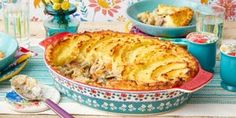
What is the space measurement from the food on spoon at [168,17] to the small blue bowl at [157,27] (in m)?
0.02

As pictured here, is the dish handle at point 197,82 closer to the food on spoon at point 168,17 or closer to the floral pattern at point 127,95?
the floral pattern at point 127,95

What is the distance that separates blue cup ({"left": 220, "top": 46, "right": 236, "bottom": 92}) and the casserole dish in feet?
0.40

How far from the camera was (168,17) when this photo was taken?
1663 millimetres

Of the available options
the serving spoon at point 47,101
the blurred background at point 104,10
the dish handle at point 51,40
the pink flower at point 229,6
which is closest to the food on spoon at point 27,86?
the serving spoon at point 47,101

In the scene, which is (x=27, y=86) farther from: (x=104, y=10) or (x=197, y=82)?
(x=104, y=10)

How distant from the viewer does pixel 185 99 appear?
1.27 m

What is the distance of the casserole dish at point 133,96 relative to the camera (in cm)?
119

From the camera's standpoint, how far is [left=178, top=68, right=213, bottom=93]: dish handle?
3.87 feet

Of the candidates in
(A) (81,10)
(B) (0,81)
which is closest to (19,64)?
(B) (0,81)

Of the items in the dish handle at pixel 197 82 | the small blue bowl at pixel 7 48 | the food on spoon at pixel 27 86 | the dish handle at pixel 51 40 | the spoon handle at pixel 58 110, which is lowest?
the spoon handle at pixel 58 110

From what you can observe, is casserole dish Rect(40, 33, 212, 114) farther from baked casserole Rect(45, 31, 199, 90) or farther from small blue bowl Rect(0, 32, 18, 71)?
small blue bowl Rect(0, 32, 18, 71)

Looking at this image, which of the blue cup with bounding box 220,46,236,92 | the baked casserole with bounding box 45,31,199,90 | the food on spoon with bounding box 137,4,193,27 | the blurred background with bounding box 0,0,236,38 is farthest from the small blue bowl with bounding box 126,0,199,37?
the blurred background with bounding box 0,0,236,38

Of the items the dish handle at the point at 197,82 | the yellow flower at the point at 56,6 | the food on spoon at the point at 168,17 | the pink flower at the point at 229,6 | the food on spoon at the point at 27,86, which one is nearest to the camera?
the dish handle at the point at 197,82

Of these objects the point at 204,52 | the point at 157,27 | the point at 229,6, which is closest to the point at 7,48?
the point at 157,27
